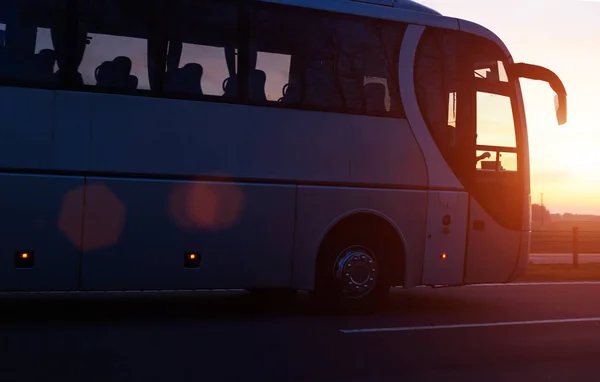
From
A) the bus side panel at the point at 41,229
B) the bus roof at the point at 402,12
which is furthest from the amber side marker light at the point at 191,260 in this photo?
the bus roof at the point at 402,12

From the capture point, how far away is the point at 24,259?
892 cm

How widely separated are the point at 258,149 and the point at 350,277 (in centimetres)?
208

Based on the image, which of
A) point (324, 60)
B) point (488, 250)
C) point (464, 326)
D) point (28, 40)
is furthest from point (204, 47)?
point (488, 250)

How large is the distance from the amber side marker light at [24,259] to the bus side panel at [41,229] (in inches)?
0.8

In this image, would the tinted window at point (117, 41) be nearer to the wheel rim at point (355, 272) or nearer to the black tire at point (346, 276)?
the black tire at point (346, 276)

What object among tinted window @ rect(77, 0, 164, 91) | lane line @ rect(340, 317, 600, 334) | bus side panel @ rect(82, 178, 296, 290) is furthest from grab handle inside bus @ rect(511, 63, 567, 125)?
tinted window @ rect(77, 0, 164, 91)

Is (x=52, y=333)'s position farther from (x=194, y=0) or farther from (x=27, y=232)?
(x=194, y=0)

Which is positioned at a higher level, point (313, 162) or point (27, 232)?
point (313, 162)

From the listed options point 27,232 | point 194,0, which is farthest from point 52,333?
point 194,0

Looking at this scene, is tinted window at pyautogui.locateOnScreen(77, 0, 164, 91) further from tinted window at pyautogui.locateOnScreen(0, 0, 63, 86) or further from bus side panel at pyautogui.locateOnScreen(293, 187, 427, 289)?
bus side panel at pyautogui.locateOnScreen(293, 187, 427, 289)

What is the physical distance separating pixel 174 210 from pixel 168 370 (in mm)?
2877

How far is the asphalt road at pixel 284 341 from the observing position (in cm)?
718

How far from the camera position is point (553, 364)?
794cm

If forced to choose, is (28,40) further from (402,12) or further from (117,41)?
(402,12)
